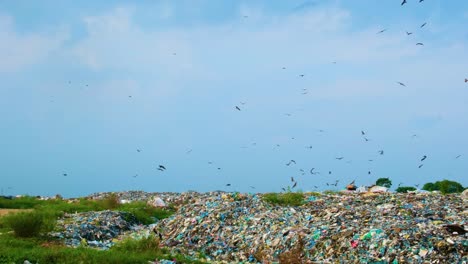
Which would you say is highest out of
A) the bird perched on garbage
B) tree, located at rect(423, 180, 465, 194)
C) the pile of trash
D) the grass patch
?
tree, located at rect(423, 180, 465, 194)

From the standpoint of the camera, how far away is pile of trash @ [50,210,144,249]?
13.9 meters

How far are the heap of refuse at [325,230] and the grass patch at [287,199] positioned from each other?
0.94 feet

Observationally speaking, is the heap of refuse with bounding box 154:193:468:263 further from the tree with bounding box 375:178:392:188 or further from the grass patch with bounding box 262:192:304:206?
the tree with bounding box 375:178:392:188

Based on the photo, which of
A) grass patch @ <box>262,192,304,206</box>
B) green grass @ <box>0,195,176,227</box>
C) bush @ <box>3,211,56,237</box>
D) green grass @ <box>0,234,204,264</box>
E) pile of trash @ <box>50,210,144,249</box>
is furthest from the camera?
green grass @ <box>0,195,176,227</box>

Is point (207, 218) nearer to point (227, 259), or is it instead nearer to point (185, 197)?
point (227, 259)

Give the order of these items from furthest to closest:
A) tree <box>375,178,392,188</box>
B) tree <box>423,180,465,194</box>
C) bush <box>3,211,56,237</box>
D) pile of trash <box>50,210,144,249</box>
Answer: tree <box>375,178,392,188</box>, tree <box>423,180,465,194</box>, pile of trash <box>50,210,144,249</box>, bush <box>3,211,56,237</box>

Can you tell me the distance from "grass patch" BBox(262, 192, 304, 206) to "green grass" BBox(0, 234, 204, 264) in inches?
214

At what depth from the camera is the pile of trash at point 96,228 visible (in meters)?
13.9

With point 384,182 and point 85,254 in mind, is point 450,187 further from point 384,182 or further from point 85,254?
point 85,254

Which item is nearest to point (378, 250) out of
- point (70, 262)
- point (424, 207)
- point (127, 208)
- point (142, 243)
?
point (424, 207)

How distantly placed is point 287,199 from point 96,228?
5742 millimetres

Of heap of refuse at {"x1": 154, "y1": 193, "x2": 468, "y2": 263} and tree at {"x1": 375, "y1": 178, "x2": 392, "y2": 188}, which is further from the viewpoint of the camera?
tree at {"x1": 375, "y1": 178, "x2": 392, "y2": 188}

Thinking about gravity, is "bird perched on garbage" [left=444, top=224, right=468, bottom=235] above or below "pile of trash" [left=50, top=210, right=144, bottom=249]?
below

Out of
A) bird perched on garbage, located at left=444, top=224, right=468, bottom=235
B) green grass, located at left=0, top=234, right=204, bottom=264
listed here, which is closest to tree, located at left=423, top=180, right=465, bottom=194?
bird perched on garbage, located at left=444, top=224, right=468, bottom=235
